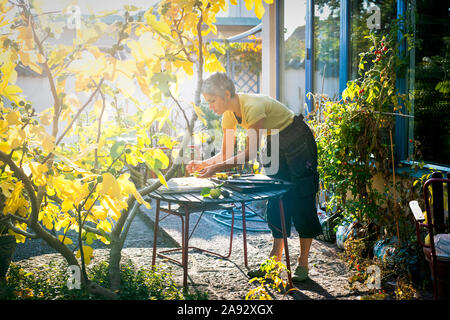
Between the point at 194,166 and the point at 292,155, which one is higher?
the point at 292,155

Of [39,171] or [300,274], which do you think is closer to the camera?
[39,171]

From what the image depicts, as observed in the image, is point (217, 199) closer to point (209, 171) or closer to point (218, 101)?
point (209, 171)

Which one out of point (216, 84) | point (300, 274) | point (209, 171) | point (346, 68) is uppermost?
point (346, 68)

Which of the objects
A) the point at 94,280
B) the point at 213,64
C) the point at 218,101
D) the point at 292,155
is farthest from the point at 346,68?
the point at 94,280

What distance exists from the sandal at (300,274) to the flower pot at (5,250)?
187 centimetres

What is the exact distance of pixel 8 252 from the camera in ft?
9.18

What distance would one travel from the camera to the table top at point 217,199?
259 centimetres

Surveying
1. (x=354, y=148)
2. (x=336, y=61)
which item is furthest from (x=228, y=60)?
(x=354, y=148)

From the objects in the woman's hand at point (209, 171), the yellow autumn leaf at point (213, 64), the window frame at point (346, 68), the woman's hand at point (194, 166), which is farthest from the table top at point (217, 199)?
the window frame at point (346, 68)

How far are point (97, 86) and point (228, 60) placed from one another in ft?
23.8

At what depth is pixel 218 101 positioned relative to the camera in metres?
2.99

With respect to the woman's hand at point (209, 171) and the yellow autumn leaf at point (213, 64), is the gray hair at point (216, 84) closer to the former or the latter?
the woman's hand at point (209, 171)

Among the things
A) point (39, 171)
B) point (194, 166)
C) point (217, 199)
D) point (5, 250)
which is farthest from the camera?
point (194, 166)

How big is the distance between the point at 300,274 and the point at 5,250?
194 cm
